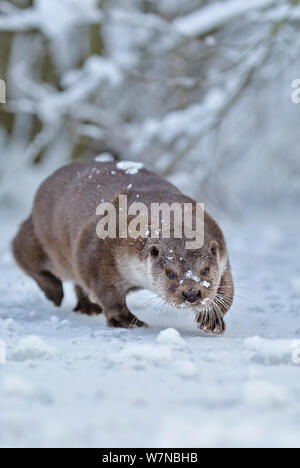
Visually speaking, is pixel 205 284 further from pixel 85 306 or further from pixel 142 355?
pixel 85 306

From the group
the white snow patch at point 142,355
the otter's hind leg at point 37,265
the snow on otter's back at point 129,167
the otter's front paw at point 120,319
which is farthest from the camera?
the otter's hind leg at point 37,265

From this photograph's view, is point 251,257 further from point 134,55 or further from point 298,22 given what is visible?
point 134,55

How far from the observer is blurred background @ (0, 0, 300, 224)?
21.9 feet

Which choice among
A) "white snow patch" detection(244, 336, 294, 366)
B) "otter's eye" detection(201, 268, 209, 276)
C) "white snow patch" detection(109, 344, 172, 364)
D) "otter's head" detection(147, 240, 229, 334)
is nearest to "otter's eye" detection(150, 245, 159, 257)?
→ "otter's head" detection(147, 240, 229, 334)

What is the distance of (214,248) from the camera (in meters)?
3.61

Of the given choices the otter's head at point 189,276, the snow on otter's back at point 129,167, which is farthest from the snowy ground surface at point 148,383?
the snow on otter's back at point 129,167

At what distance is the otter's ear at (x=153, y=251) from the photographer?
3.58 m

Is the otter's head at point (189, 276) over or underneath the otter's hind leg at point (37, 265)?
underneath

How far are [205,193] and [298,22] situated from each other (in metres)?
1.70

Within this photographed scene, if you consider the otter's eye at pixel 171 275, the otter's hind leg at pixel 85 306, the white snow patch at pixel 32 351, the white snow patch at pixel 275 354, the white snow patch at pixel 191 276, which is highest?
the otter's hind leg at pixel 85 306

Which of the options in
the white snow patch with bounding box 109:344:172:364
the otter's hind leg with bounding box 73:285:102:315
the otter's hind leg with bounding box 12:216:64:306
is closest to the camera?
the white snow patch with bounding box 109:344:172:364

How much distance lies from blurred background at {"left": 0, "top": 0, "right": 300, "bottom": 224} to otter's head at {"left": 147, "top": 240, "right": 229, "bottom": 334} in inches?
97.4

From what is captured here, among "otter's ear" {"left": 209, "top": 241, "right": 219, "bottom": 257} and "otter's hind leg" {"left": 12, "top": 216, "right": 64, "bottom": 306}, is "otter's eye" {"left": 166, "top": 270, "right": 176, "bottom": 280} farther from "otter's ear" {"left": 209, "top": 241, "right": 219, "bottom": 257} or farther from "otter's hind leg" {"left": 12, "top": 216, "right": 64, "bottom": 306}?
"otter's hind leg" {"left": 12, "top": 216, "right": 64, "bottom": 306}

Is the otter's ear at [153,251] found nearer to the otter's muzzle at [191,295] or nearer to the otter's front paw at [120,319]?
the otter's muzzle at [191,295]
